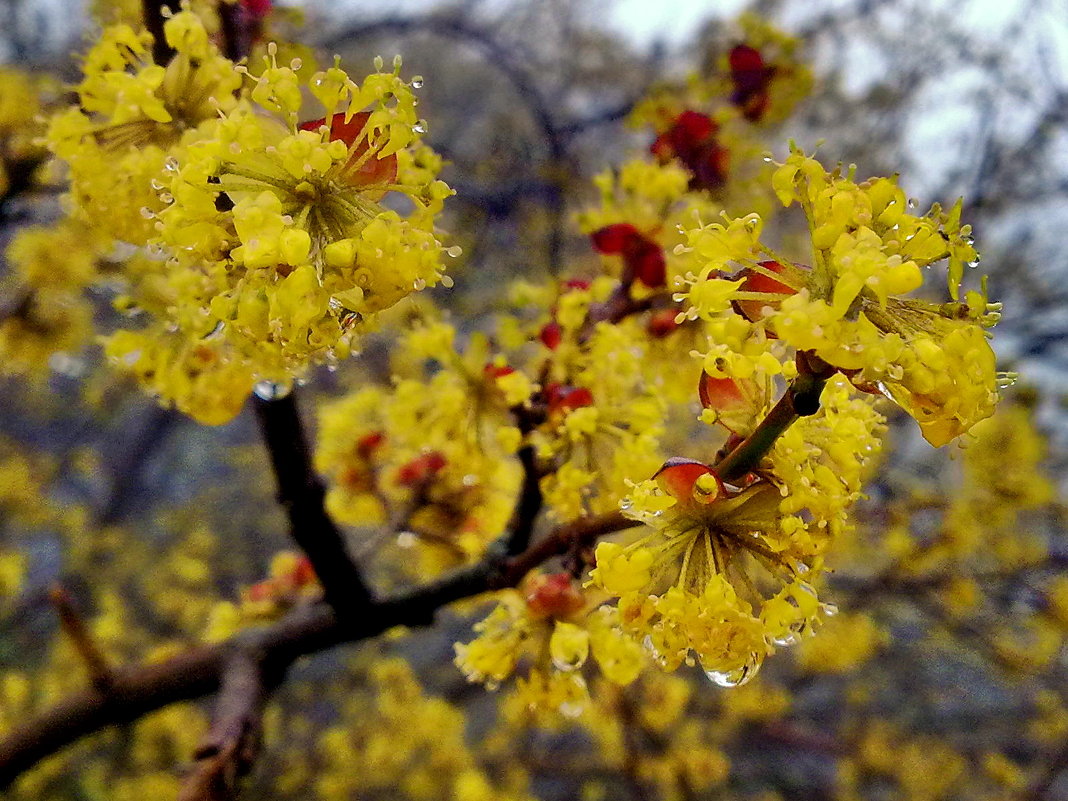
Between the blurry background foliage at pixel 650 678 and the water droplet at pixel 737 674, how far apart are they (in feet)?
3.61

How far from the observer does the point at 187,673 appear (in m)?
Result: 1.52

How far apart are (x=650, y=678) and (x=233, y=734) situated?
2.27 meters

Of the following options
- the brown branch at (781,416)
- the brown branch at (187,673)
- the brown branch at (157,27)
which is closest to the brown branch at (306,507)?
the brown branch at (187,673)

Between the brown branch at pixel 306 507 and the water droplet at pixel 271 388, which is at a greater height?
the water droplet at pixel 271 388

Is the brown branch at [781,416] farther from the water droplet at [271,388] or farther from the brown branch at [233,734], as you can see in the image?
the brown branch at [233,734]

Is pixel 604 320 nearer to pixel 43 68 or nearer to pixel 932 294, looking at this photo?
pixel 43 68

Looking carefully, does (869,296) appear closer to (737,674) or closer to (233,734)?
(737,674)

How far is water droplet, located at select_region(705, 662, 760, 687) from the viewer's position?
2.54 feet

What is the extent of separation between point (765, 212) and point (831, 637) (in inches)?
90.7

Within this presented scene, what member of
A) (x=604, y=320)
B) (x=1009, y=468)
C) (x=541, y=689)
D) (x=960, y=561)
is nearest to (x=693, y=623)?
(x=541, y=689)

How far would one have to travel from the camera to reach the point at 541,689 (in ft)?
3.57

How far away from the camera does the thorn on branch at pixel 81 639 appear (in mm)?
1346

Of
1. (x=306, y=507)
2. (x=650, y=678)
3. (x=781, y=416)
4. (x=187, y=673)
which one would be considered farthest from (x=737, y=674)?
(x=650, y=678)

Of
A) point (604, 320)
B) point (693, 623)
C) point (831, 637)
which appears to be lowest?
point (831, 637)
